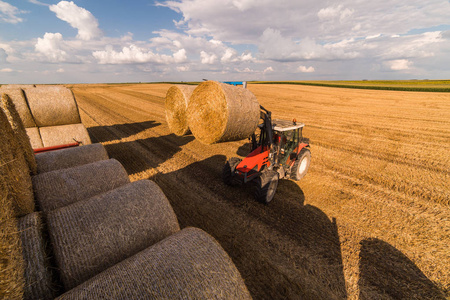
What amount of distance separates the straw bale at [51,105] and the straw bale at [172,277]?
829 cm

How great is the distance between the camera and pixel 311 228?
438cm

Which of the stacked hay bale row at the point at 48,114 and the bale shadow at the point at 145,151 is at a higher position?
the stacked hay bale row at the point at 48,114

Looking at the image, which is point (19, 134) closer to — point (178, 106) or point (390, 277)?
point (178, 106)

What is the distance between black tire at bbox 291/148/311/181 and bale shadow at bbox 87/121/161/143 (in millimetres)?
9253

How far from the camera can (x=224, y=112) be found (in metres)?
4.70

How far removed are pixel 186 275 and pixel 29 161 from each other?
4.44 m

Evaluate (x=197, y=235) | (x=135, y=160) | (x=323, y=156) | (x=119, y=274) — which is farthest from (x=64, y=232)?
(x=323, y=156)

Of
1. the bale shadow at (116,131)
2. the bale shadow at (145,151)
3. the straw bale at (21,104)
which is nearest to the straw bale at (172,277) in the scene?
the bale shadow at (145,151)

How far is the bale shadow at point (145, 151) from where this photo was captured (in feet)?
24.3

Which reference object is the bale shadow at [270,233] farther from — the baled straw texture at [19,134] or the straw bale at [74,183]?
the baled straw texture at [19,134]

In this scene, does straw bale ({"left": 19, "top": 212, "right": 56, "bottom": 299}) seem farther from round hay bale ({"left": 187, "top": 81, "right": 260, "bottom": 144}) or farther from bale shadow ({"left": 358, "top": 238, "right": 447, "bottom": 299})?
bale shadow ({"left": 358, "top": 238, "right": 447, "bottom": 299})

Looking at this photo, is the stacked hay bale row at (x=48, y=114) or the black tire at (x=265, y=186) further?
the stacked hay bale row at (x=48, y=114)

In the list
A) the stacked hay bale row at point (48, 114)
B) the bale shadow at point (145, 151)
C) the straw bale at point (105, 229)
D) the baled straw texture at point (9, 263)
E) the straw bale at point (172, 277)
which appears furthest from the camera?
the bale shadow at point (145, 151)

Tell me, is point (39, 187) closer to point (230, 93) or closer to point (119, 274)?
point (119, 274)
